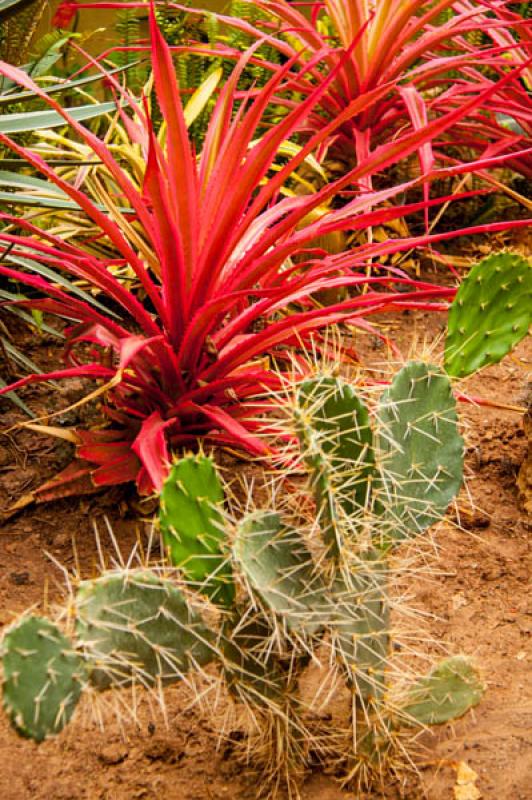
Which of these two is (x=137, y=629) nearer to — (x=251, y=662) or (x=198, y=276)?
(x=251, y=662)

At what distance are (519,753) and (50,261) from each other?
974 millimetres

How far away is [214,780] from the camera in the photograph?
111 centimetres

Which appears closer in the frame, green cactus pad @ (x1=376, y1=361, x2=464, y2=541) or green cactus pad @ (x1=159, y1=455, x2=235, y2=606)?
green cactus pad @ (x1=159, y1=455, x2=235, y2=606)

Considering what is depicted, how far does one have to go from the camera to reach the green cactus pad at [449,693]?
42.0 inches

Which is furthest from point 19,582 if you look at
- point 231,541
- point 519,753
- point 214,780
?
point 519,753

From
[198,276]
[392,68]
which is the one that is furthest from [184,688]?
[392,68]

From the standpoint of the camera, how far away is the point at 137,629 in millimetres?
879

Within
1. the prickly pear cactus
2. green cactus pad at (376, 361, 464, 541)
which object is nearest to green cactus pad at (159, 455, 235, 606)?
the prickly pear cactus

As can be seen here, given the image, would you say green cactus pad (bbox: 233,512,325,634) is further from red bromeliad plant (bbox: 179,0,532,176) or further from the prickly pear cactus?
red bromeliad plant (bbox: 179,0,532,176)

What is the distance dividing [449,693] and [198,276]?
Result: 68 cm

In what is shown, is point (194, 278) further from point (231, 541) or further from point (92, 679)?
point (92, 679)

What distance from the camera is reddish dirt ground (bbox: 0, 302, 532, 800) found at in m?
1.11

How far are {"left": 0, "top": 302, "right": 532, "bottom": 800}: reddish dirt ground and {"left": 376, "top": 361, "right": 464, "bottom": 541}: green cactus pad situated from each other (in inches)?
2.5

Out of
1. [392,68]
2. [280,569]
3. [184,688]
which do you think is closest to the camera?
[280,569]
